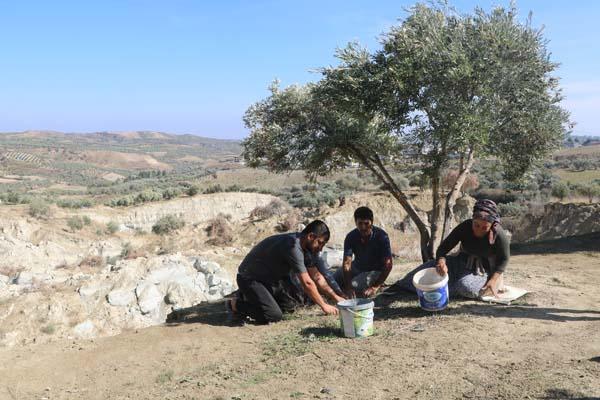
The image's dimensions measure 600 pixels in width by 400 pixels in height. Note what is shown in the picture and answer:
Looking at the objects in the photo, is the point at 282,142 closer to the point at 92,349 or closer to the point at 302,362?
the point at 92,349

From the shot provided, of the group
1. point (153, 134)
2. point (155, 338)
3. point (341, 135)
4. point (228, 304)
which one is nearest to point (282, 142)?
point (341, 135)

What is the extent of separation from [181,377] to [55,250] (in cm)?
2011

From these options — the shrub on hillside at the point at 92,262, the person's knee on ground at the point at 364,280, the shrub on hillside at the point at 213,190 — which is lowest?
the shrub on hillside at the point at 92,262

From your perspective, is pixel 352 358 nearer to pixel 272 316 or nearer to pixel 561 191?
pixel 272 316

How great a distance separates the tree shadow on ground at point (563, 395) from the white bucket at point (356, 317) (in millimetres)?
2091

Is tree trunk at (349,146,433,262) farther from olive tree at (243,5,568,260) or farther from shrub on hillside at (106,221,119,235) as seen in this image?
shrub on hillside at (106,221,119,235)

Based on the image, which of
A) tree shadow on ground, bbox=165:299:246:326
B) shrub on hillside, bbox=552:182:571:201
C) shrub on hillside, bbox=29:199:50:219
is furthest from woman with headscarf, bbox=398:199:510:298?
shrub on hillside, bbox=29:199:50:219

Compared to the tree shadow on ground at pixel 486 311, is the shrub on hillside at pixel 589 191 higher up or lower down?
higher up

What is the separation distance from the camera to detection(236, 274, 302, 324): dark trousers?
6945mm

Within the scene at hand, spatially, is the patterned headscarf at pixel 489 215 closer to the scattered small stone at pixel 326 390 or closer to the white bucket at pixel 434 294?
the white bucket at pixel 434 294

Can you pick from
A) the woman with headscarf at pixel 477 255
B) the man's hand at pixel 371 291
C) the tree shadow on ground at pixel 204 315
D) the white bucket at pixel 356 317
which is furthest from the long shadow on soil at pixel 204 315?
the woman with headscarf at pixel 477 255

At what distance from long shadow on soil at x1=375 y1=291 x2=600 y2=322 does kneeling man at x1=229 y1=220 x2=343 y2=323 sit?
2.80 ft

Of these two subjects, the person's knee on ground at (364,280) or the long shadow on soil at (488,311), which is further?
the person's knee on ground at (364,280)

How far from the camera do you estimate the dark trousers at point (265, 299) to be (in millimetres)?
6945
